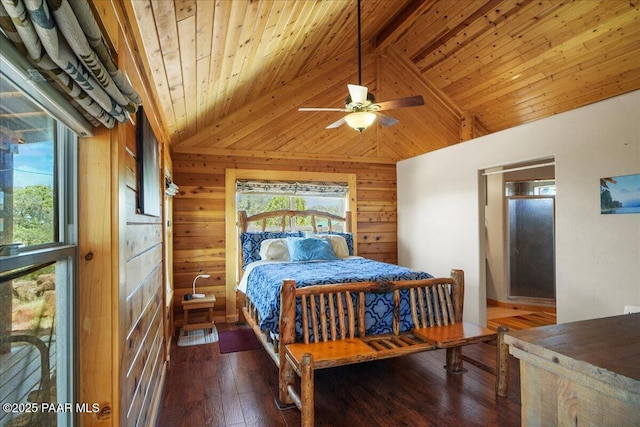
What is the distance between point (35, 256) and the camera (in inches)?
36.5

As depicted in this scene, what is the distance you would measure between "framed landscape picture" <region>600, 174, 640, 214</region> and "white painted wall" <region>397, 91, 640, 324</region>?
0.04 m

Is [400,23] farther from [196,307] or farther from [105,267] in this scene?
[105,267]

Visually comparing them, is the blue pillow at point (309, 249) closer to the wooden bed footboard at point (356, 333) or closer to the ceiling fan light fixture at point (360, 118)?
the wooden bed footboard at point (356, 333)

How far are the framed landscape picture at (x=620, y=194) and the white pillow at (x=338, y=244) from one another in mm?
2736

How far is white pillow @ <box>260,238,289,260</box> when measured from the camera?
418cm

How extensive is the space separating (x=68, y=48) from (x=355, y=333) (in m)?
2.50

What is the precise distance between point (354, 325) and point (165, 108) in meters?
2.41

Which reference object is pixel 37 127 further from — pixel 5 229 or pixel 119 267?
pixel 119 267

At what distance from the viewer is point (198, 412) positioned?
7.78 feet

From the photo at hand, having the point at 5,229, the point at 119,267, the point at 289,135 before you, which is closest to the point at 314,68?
the point at 289,135

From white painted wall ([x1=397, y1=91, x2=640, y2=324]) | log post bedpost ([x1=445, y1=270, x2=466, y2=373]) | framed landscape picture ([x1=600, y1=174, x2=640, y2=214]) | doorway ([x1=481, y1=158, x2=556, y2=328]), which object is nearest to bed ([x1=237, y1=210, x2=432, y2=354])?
log post bedpost ([x1=445, y1=270, x2=466, y2=373])

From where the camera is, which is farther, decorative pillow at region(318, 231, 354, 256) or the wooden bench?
decorative pillow at region(318, 231, 354, 256)

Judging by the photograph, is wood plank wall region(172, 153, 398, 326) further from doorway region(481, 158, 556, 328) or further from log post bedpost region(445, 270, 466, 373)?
doorway region(481, 158, 556, 328)

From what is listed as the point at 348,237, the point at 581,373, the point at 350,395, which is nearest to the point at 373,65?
the point at 348,237
